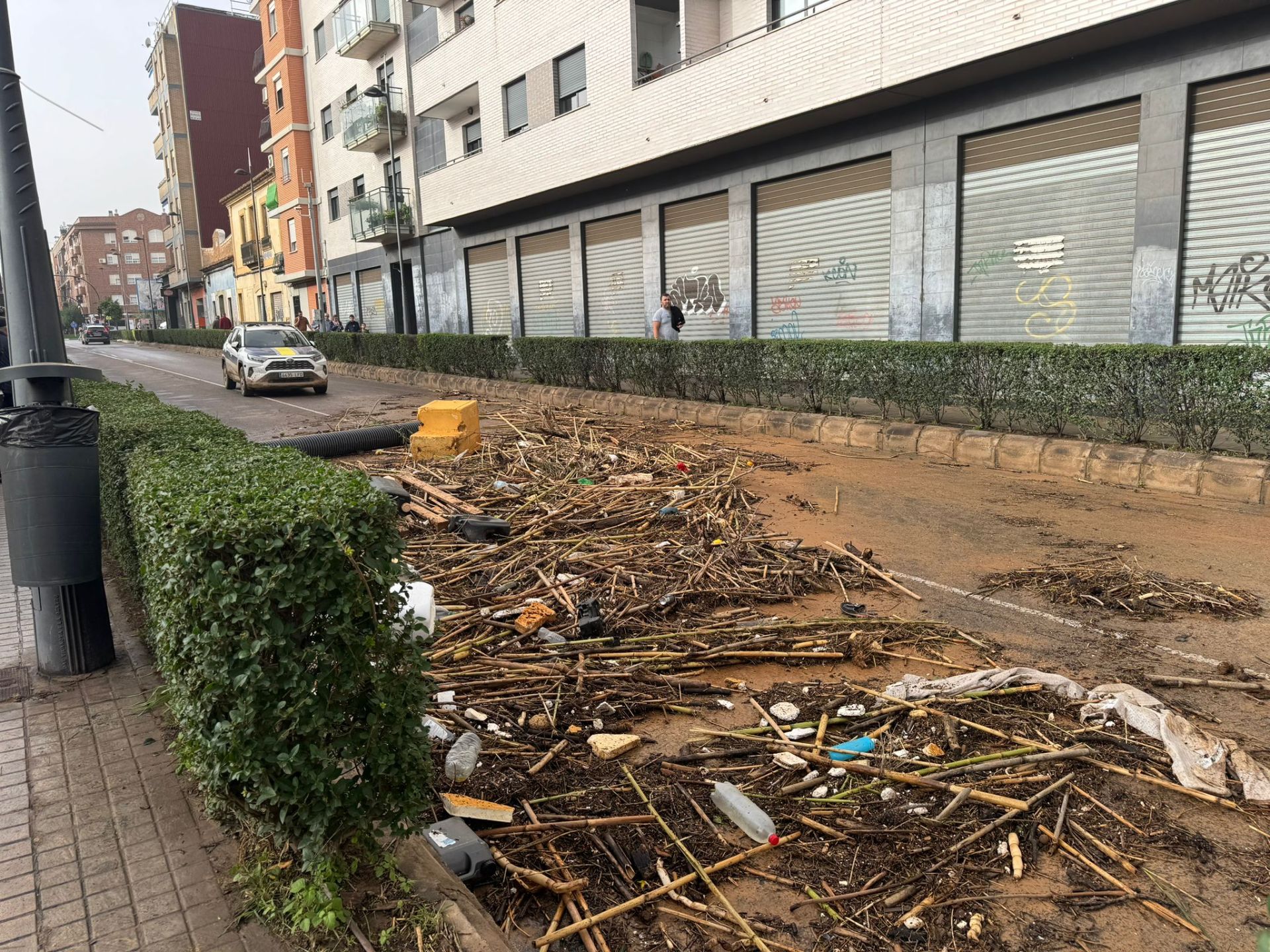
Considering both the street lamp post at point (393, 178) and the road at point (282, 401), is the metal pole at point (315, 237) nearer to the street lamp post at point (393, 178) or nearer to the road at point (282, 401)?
the street lamp post at point (393, 178)

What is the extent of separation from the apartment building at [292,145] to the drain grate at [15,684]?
3963 cm

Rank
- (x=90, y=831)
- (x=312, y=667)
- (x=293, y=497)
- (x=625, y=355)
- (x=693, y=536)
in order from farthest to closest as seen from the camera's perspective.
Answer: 1. (x=625, y=355)
2. (x=693, y=536)
3. (x=90, y=831)
4. (x=293, y=497)
5. (x=312, y=667)

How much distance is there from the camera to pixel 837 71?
1487cm

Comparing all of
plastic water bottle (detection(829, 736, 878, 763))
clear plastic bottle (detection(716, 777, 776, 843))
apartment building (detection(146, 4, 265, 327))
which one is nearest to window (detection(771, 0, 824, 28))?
plastic water bottle (detection(829, 736, 878, 763))

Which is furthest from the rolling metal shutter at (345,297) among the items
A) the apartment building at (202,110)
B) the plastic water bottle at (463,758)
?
the plastic water bottle at (463,758)

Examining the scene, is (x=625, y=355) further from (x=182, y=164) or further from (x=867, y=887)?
(x=182, y=164)

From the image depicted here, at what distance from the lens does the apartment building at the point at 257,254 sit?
49.0m

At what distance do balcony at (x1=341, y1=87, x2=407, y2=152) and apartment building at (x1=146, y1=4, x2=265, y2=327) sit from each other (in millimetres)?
32948

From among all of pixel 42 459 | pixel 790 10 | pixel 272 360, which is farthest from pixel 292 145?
pixel 42 459

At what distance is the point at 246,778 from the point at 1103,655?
4.52 m

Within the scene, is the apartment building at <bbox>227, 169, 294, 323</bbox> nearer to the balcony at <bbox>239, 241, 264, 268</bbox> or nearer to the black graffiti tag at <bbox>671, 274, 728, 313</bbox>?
the balcony at <bbox>239, 241, 264, 268</bbox>

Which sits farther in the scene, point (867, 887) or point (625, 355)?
point (625, 355)

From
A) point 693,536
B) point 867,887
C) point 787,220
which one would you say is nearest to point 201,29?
point 787,220

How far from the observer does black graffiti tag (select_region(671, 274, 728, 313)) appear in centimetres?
2009
